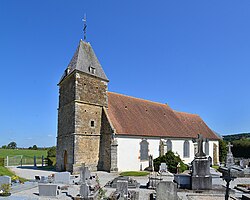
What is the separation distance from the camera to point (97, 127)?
2258cm

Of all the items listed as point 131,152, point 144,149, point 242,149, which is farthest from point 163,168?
point 242,149

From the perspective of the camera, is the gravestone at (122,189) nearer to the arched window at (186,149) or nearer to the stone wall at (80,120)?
the stone wall at (80,120)

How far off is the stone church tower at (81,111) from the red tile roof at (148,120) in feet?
6.17

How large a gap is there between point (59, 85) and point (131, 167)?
1113 centimetres

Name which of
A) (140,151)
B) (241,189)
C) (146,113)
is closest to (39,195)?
(241,189)

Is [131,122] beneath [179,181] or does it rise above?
above

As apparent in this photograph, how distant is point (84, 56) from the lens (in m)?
23.1

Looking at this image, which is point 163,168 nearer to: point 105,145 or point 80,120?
point 105,145

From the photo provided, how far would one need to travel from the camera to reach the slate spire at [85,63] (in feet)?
72.5

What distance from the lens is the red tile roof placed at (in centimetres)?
2362

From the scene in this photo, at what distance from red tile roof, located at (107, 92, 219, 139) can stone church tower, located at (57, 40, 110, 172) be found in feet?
6.17

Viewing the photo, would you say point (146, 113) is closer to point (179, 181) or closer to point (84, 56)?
point (84, 56)

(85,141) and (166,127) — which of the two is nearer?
(85,141)

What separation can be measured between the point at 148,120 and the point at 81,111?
8513mm
